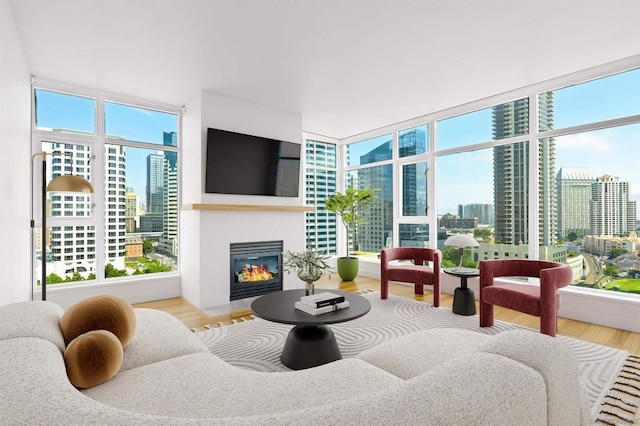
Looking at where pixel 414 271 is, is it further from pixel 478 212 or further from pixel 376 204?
pixel 376 204

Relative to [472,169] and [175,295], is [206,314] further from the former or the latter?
[472,169]

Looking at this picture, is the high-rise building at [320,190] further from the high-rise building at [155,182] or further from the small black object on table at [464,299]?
the small black object on table at [464,299]

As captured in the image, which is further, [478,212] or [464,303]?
[478,212]

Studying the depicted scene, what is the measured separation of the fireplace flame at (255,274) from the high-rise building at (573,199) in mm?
3705

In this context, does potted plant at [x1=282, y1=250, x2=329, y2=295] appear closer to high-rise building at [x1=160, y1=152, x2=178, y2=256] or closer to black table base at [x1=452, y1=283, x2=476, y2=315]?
black table base at [x1=452, y1=283, x2=476, y2=315]

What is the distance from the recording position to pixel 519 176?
4.18 meters

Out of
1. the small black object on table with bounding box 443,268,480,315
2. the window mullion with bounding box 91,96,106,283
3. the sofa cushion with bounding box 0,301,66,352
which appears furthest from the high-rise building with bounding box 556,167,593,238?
the window mullion with bounding box 91,96,106,283

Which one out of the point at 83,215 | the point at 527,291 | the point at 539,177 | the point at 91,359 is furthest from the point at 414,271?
the point at 83,215

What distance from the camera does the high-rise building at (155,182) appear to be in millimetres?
4445

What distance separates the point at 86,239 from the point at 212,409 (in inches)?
156

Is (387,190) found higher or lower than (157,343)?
higher

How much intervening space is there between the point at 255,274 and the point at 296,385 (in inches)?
133

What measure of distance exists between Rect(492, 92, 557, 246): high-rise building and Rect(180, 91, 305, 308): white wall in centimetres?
288

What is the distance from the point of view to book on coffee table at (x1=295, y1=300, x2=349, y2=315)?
2361 mm
